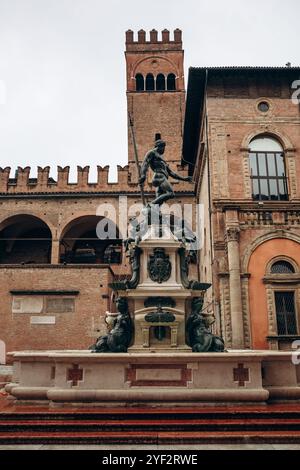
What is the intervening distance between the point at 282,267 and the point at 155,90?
83.5ft

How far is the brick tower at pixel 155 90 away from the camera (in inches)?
1406

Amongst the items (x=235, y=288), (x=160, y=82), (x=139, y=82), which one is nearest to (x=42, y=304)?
(x=235, y=288)

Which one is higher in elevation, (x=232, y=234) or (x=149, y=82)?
(x=149, y=82)

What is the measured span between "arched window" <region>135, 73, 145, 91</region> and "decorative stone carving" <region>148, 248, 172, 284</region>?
32410mm

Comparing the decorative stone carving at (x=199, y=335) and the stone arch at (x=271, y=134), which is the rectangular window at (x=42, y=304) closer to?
the stone arch at (x=271, y=134)

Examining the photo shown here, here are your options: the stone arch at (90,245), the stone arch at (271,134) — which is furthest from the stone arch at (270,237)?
the stone arch at (90,245)

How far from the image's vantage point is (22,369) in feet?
20.8

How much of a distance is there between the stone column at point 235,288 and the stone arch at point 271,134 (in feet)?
14.0

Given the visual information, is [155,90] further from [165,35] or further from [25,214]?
[25,214]

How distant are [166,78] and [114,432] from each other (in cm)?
3710

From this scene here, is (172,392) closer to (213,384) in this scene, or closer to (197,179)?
(213,384)

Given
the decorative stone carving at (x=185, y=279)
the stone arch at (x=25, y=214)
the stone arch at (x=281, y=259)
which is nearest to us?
the decorative stone carving at (x=185, y=279)

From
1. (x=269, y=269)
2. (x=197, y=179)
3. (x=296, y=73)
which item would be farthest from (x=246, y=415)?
(x=197, y=179)

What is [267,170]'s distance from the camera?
18.3 m
